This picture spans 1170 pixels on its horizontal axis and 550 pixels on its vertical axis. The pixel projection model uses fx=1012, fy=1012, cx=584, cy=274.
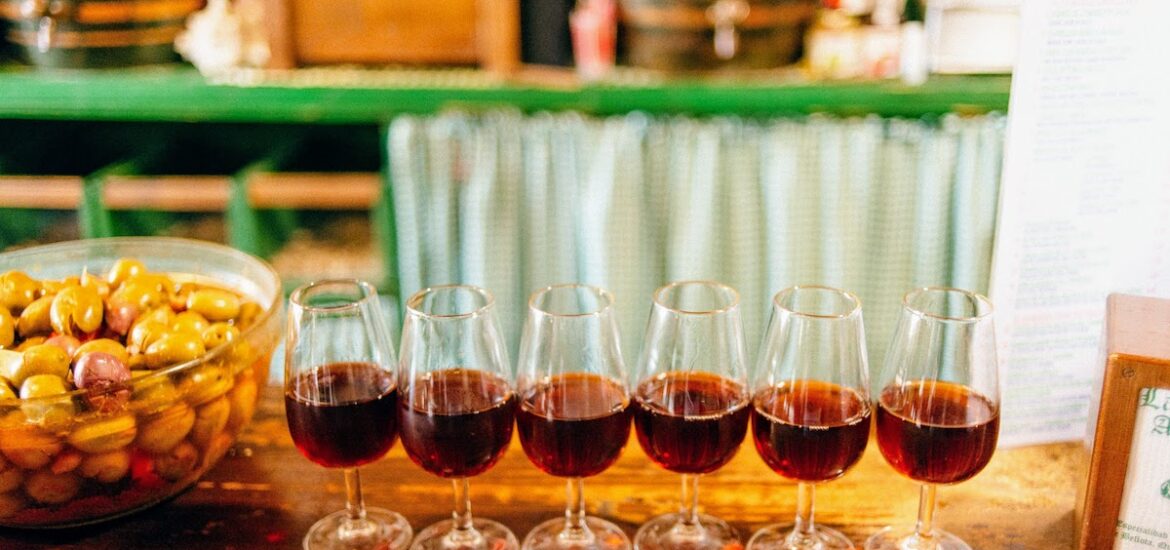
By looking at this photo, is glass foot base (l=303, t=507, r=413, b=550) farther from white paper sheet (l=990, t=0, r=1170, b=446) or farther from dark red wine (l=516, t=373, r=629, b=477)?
white paper sheet (l=990, t=0, r=1170, b=446)

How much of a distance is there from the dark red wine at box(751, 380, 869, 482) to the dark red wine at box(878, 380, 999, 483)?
0.10 feet

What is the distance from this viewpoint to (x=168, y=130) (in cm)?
322

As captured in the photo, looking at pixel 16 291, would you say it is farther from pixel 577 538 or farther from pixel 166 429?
pixel 577 538

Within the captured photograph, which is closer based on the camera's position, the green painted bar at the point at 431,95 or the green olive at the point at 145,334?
the green olive at the point at 145,334

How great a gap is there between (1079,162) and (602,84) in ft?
4.60

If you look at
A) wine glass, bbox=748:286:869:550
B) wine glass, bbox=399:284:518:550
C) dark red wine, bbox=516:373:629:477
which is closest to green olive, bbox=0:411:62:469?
wine glass, bbox=399:284:518:550

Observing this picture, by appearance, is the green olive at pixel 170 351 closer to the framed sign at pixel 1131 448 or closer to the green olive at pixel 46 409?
the green olive at pixel 46 409

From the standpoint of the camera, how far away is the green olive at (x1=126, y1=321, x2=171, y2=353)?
106 centimetres

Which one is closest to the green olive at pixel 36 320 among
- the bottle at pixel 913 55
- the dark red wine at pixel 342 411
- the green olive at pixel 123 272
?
the green olive at pixel 123 272

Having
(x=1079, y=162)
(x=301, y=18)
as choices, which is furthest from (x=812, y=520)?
(x=301, y=18)

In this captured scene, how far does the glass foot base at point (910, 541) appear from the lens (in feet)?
3.39

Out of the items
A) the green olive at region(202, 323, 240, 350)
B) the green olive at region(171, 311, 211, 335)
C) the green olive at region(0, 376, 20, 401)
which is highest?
the green olive at region(171, 311, 211, 335)

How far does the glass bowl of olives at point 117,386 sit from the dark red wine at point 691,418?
0.45 metres

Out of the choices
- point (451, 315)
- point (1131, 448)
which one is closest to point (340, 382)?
point (451, 315)
